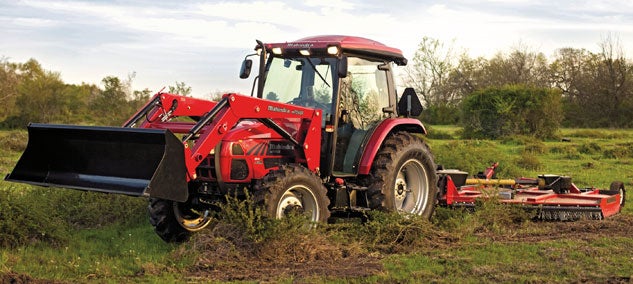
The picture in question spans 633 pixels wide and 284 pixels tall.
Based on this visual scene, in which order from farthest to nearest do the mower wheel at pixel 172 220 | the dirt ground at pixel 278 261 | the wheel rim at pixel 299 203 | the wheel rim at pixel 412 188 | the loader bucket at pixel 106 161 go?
the wheel rim at pixel 412 188 < the mower wheel at pixel 172 220 < the wheel rim at pixel 299 203 < the loader bucket at pixel 106 161 < the dirt ground at pixel 278 261

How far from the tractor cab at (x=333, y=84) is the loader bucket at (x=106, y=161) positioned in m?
2.19

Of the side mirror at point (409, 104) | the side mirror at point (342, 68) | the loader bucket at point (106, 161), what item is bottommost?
the loader bucket at point (106, 161)

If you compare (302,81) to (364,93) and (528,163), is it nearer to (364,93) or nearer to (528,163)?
(364,93)

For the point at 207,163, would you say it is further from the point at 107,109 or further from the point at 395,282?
the point at 107,109

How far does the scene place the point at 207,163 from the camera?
7.88 metres

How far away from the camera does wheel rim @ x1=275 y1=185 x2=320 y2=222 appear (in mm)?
7391

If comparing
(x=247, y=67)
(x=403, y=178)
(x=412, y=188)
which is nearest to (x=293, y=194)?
(x=247, y=67)

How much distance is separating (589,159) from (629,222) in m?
11.8

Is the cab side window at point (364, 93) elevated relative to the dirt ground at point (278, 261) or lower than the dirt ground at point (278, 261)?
elevated

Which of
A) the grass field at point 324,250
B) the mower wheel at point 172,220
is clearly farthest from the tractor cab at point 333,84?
the mower wheel at point 172,220

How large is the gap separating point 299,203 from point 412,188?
7.93ft

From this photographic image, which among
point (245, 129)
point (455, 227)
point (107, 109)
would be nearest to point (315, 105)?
point (245, 129)

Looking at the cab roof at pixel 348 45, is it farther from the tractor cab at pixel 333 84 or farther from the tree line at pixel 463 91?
the tree line at pixel 463 91

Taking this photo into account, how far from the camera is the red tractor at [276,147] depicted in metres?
7.11
